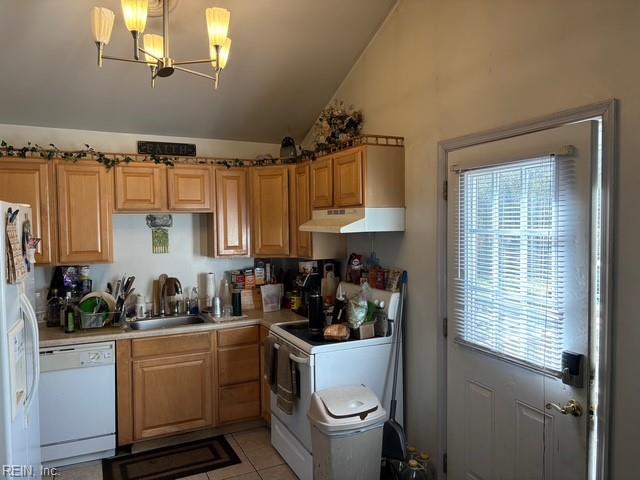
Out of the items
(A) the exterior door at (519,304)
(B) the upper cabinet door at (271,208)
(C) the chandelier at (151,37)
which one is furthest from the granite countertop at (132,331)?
(C) the chandelier at (151,37)

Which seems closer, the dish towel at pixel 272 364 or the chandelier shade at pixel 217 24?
the chandelier shade at pixel 217 24

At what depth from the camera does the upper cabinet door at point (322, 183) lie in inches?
130

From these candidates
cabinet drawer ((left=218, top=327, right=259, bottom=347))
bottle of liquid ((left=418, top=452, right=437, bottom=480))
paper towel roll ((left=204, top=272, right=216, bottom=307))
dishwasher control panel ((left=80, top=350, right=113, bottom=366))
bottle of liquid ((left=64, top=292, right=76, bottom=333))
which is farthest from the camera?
paper towel roll ((left=204, top=272, right=216, bottom=307))

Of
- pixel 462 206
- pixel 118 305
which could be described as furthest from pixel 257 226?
pixel 462 206

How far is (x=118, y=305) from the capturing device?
12.1 feet

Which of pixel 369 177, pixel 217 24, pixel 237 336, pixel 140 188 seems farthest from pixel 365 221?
pixel 140 188

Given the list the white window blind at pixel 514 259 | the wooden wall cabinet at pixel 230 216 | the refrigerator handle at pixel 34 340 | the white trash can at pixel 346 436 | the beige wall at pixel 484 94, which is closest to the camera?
the beige wall at pixel 484 94

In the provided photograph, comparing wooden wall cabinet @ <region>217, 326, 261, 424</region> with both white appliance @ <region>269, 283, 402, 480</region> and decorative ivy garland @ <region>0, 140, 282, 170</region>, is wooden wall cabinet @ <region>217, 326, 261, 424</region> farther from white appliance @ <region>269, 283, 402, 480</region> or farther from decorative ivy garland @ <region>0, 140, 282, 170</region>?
decorative ivy garland @ <region>0, 140, 282, 170</region>

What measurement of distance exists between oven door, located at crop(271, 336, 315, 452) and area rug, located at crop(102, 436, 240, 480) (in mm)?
582

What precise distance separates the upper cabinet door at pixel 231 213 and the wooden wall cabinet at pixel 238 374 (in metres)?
0.69

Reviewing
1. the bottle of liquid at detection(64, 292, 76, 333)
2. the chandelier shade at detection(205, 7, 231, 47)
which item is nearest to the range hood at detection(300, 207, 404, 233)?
the chandelier shade at detection(205, 7, 231, 47)

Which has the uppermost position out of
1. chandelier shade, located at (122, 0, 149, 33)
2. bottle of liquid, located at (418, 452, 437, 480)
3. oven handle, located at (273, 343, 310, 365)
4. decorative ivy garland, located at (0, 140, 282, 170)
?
Result: chandelier shade, located at (122, 0, 149, 33)

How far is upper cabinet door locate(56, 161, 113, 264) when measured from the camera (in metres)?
3.35

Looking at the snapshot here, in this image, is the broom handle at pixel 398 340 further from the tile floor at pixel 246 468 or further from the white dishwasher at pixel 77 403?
the white dishwasher at pixel 77 403
